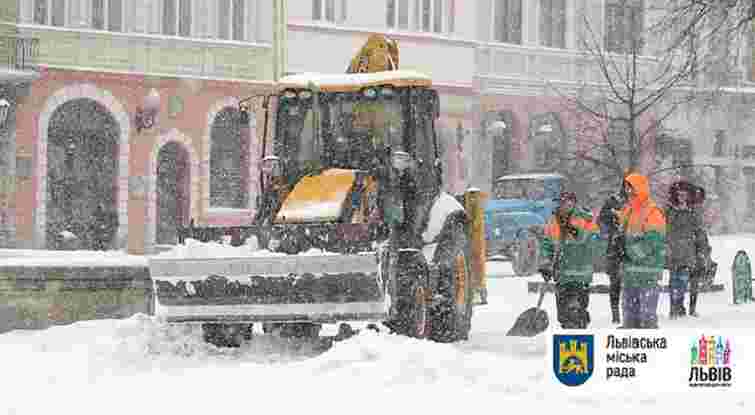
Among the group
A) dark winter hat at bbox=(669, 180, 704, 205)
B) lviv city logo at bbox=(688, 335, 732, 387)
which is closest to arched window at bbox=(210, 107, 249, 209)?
dark winter hat at bbox=(669, 180, 704, 205)

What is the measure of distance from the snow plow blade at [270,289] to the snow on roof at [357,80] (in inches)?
102

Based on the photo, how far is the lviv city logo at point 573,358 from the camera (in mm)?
10453

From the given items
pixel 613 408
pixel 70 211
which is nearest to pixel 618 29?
pixel 70 211

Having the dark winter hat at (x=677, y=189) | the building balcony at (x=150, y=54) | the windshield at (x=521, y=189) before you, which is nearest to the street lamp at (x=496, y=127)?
the building balcony at (x=150, y=54)

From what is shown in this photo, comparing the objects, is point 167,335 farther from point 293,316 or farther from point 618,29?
point 618,29

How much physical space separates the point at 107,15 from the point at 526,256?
38.1ft

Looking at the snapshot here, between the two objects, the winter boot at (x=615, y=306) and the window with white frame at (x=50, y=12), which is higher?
the window with white frame at (x=50, y=12)

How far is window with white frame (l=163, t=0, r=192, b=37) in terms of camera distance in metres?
35.4

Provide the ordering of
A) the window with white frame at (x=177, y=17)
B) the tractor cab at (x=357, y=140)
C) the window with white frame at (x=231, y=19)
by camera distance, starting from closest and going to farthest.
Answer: the tractor cab at (x=357, y=140), the window with white frame at (x=177, y=17), the window with white frame at (x=231, y=19)

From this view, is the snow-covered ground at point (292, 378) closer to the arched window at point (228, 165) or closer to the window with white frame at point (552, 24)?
the arched window at point (228, 165)

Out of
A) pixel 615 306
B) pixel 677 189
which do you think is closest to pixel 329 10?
pixel 677 189

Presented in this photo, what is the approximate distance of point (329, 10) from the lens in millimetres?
36656

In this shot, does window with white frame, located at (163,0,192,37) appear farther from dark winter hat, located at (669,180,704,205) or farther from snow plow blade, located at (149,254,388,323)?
snow plow blade, located at (149,254,388,323)

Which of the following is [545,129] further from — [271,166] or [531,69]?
[271,166]
